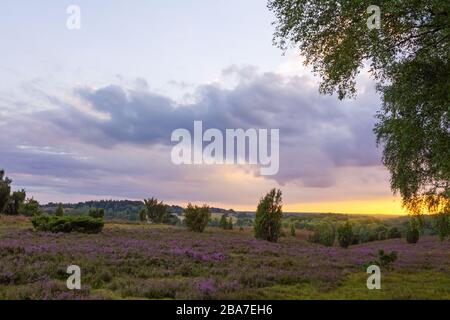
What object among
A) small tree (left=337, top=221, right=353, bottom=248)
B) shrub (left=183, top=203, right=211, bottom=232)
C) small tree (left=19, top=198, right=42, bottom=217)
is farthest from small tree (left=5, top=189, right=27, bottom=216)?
small tree (left=337, top=221, right=353, bottom=248)

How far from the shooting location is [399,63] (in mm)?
17953

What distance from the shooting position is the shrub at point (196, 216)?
56.9 m

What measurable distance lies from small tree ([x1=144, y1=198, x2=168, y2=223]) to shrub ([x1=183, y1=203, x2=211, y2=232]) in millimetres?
21138

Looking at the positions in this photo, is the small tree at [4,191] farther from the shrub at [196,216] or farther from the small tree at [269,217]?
the small tree at [269,217]

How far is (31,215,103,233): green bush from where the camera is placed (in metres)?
40.7

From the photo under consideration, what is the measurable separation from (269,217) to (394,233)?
1606 inches

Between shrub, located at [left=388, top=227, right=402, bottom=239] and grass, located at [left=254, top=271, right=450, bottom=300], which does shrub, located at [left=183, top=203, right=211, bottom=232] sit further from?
shrub, located at [left=388, top=227, right=402, bottom=239]

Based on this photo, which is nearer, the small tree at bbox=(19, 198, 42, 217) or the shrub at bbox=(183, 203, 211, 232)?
the shrub at bbox=(183, 203, 211, 232)

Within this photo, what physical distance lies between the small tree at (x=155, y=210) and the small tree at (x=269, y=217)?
33.2 m

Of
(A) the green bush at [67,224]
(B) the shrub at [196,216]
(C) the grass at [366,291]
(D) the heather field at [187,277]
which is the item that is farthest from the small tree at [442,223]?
(B) the shrub at [196,216]

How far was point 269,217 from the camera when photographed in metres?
47.3
